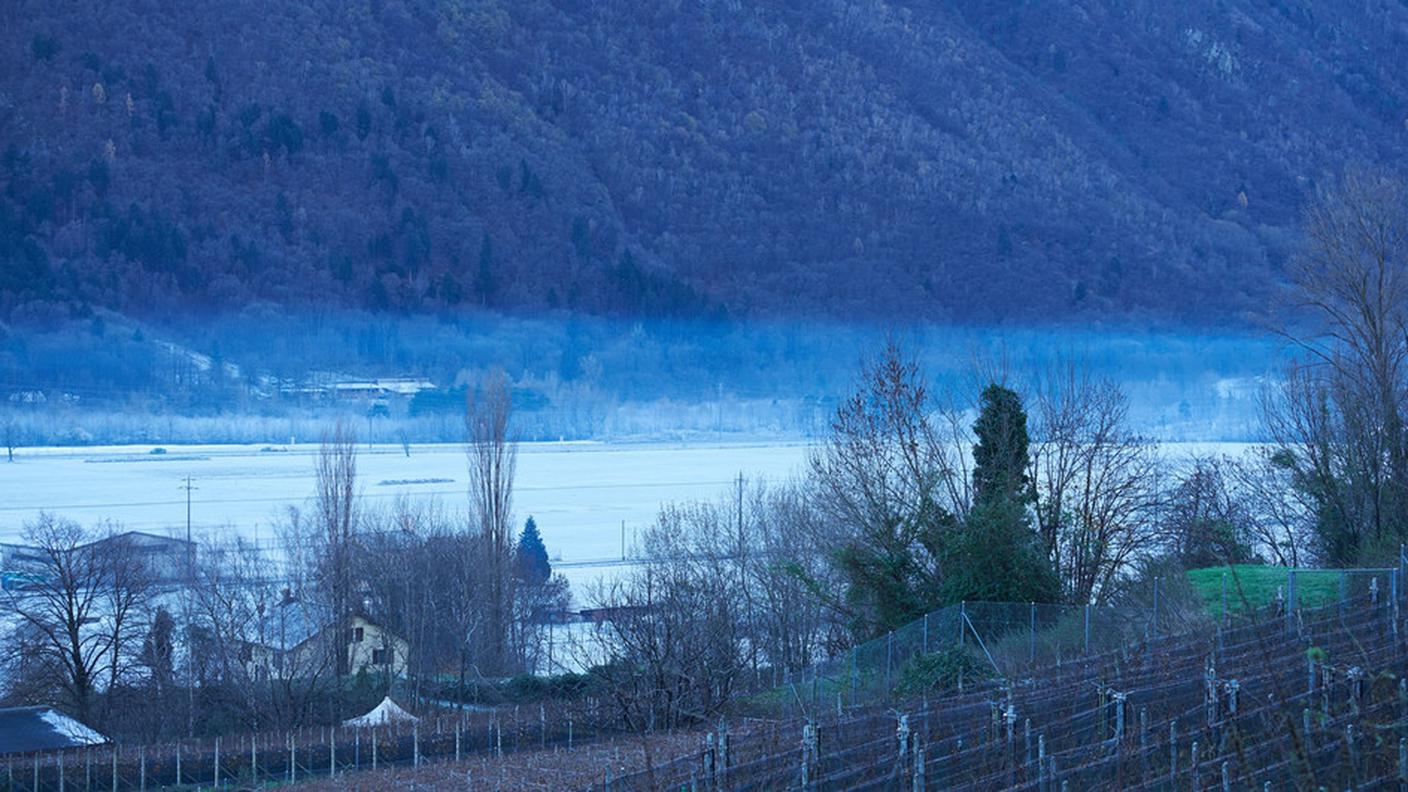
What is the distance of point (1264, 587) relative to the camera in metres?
21.3

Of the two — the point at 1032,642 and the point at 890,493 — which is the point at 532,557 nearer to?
the point at 890,493

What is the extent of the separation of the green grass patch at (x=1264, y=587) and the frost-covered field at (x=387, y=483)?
22.3m

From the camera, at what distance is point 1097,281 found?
243 feet

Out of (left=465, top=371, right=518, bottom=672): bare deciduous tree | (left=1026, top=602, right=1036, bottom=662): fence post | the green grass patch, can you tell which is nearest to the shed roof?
(left=465, top=371, right=518, bottom=672): bare deciduous tree

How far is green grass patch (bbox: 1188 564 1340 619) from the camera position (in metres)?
19.4

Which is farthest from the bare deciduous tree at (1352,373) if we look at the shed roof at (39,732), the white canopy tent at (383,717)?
the shed roof at (39,732)

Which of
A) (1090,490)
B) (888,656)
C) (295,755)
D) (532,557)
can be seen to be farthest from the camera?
(532,557)

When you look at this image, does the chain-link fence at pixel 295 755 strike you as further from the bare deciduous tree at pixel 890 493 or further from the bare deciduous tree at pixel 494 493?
the bare deciduous tree at pixel 494 493

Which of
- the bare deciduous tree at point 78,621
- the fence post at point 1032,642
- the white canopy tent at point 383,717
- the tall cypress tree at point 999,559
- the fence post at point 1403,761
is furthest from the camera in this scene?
the bare deciduous tree at point 78,621

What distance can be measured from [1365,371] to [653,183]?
58.4m

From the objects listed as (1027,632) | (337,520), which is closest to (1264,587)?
(1027,632)

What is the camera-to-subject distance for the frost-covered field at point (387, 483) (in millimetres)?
50000

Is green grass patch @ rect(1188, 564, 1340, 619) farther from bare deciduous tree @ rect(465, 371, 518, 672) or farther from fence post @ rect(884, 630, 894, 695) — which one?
bare deciduous tree @ rect(465, 371, 518, 672)

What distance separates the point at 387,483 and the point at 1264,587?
1608 inches
